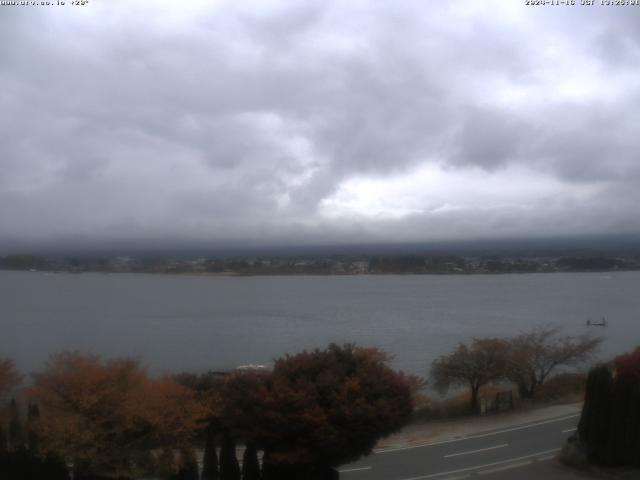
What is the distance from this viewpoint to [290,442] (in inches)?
488

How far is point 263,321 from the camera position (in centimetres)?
6025

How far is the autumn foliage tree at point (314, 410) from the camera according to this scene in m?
12.2

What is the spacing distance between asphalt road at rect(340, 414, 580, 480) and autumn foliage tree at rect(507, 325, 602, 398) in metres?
7.17

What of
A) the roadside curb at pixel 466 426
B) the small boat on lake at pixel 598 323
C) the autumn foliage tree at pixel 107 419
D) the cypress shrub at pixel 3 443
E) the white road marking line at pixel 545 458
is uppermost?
the autumn foliage tree at pixel 107 419

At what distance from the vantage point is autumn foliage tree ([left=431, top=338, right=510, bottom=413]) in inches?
1031

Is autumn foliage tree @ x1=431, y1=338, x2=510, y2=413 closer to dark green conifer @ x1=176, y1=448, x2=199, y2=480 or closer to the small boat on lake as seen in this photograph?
dark green conifer @ x1=176, y1=448, x2=199, y2=480

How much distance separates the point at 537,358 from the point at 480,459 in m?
13.3

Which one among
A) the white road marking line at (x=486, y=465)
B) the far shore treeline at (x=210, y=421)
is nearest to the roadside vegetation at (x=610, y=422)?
the white road marking line at (x=486, y=465)

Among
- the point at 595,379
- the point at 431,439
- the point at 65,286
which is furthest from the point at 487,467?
the point at 65,286

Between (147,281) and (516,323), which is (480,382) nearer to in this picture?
(516,323)

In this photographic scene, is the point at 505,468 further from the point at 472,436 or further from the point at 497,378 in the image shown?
the point at 497,378

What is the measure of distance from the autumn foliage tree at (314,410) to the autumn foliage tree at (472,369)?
13.5 meters

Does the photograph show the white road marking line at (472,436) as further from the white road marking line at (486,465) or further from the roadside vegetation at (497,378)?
the roadside vegetation at (497,378)

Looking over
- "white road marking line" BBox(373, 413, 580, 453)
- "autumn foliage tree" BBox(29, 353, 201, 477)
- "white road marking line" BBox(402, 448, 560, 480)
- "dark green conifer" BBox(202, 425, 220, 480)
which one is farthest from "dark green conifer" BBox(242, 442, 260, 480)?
"white road marking line" BBox(373, 413, 580, 453)
